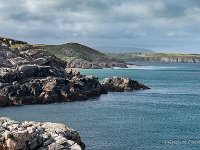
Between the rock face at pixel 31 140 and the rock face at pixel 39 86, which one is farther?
the rock face at pixel 39 86

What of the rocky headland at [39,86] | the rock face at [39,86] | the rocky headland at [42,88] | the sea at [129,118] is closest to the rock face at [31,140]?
the rocky headland at [42,88]

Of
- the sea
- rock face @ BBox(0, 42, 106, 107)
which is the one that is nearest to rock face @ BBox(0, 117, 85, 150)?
the sea

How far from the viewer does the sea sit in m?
87.7

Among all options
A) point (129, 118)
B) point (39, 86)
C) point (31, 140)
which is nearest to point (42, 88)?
point (39, 86)

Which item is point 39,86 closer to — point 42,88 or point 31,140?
point 42,88

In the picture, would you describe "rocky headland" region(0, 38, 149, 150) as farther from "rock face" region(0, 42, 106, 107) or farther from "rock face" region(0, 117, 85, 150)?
"rock face" region(0, 117, 85, 150)

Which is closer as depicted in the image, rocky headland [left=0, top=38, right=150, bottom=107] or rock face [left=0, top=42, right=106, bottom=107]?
rock face [left=0, top=42, right=106, bottom=107]

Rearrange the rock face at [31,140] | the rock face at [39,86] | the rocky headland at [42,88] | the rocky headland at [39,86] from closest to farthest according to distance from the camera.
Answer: the rock face at [31,140] → the rocky headland at [42,88] → the rock face at [39,86] → the rocky headland at [39,86]

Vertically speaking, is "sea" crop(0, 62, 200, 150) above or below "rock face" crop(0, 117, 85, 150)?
below

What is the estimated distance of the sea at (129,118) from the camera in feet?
288

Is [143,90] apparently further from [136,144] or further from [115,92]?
[136,144]

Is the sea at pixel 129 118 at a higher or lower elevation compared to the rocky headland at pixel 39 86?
lower

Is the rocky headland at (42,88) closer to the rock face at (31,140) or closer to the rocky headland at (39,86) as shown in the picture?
the rocky headland at (39,86)

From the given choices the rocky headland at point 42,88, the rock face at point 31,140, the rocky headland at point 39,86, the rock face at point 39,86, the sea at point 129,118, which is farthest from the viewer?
the rocky headland at point 39,86
